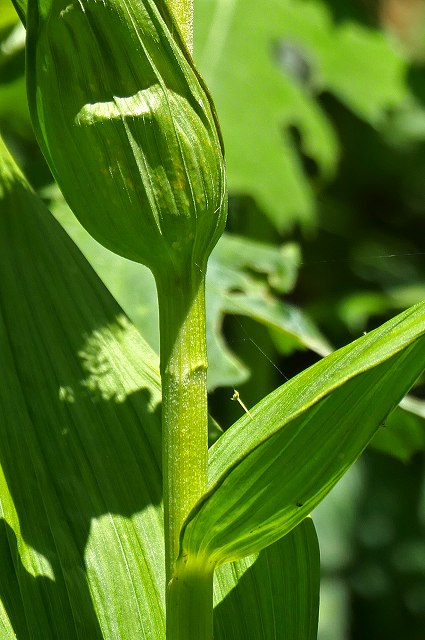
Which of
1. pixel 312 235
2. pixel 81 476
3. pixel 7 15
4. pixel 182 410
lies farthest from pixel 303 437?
pixel 312 235

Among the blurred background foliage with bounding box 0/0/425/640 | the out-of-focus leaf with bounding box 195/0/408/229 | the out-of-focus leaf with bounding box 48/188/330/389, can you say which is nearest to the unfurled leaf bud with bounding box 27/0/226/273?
the out-of-focus leaf with bounding box 48/188/330/389

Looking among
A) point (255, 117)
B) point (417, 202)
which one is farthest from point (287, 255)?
point (417, 202)

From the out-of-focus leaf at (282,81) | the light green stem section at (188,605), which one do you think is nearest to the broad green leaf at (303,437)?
the light green stem section at (188,605)

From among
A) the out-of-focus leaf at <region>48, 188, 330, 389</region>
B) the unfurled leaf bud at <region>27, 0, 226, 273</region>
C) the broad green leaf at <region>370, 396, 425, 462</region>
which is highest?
the unfurled leaf bud at <region>27, 0, 226, 273</region>

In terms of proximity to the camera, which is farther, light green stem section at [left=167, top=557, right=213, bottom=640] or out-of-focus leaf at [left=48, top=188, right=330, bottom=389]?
out-of-focus leaf at [left=48, top=188, right=330, bottom=389]

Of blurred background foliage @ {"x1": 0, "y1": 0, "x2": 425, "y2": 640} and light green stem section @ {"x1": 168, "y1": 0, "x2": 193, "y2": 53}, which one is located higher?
light green stem section @ {"x1": 168, "y1": 0, "x2": 193, "y2": 53}

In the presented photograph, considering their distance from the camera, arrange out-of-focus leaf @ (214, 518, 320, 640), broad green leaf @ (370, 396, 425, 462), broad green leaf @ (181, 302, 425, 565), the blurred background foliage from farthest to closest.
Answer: the blurred background foliage
broad green leaf @ (370, 396, 425, 462)
out-of-focus leaf @ (214, 518, 320, 640)
broad green leaf @ (181, 302, 425, 565)

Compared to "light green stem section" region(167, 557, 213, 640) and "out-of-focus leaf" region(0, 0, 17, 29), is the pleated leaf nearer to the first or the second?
"light green stem section" region(167, 557, 213, 640)

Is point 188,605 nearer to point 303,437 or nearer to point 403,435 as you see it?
point 303,437
